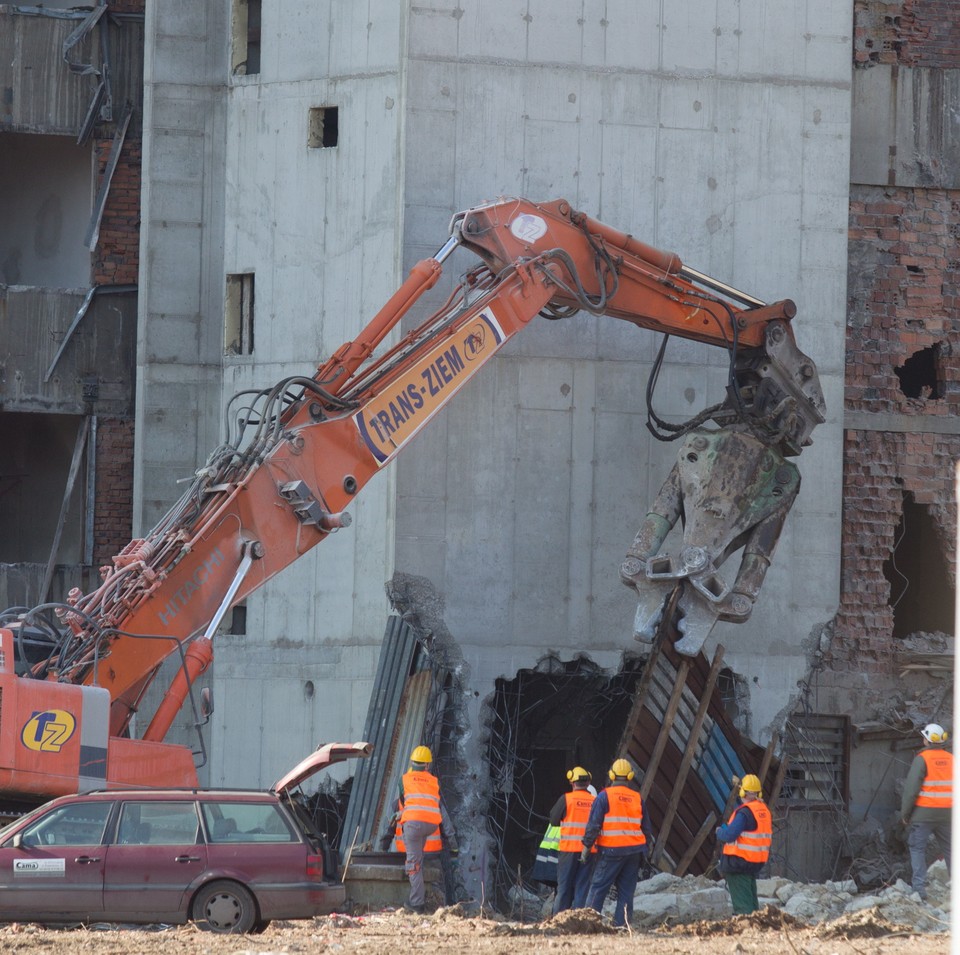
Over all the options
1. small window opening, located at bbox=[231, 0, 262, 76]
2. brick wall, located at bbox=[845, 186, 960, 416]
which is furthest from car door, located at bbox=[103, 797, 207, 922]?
small window opening, located at bbox=[231, 0, 262, 76]

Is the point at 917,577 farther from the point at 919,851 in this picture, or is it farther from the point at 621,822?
the point at 621,822

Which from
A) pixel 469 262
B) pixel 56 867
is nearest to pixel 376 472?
pixel 469 262

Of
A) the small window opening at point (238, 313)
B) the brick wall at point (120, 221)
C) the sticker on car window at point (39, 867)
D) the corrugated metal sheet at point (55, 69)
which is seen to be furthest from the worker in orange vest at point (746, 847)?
the corrugated metal sheet at point (55, 69)

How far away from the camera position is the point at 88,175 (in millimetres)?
25547

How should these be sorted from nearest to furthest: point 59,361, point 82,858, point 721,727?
point 82,858, point 721,727, point 59,361

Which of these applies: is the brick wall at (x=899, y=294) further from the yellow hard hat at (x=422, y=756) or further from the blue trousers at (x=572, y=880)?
the blue trousers at (x=572, y=880)

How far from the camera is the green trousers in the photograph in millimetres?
15477

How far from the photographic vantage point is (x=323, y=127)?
2098 cm

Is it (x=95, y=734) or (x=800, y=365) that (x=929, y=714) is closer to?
(x=800, y=365)

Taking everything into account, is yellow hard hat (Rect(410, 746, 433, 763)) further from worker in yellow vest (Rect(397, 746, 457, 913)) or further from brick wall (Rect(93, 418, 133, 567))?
brick wall (Rect(93, 418, 133, 567))

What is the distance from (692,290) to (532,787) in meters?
6.90

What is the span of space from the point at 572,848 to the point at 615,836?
0.74 meters

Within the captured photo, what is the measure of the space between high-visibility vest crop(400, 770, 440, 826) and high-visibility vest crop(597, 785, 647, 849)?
6.06 ft

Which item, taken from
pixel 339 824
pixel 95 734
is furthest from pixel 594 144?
pixel 95 734
